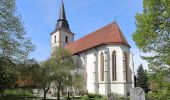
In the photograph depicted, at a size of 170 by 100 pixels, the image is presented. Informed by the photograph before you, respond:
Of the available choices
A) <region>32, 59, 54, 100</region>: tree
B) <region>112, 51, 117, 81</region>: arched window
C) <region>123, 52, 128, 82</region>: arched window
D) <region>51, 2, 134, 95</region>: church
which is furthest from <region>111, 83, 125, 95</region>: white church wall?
<region>32, 59, 54, 100</region>: tree

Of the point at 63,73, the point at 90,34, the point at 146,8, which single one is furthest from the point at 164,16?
the point at 90,34

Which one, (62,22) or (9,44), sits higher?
(62,22)

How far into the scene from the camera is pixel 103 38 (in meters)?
48.7

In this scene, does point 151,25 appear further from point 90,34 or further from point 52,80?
point 90,34

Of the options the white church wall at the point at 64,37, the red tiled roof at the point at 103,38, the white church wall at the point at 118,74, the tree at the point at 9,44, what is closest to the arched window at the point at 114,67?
the white church wall at the point at 118,74

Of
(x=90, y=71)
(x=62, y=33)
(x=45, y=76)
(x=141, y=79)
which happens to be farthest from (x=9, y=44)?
(x=62, y=33)

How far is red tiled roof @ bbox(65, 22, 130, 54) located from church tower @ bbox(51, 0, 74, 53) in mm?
7164

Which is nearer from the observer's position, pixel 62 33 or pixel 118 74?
pixel 118 74

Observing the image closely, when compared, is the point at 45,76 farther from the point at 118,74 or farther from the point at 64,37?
the point at 64,37

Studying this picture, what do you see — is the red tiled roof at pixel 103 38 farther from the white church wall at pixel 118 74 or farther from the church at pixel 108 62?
the white church wall at pixel 118 74

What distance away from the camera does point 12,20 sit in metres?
13.8

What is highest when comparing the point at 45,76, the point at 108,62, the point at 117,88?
the point at 108,62

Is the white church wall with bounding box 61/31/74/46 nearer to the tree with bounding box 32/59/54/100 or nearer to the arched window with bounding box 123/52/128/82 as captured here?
the arched window with bounding box 123/52/128/82

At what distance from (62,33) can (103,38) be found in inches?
682
